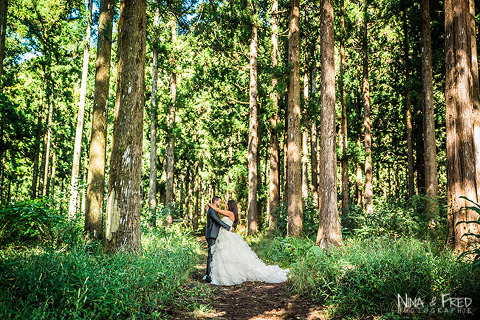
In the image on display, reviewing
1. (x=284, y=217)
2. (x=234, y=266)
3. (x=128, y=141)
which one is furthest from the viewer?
(x=284, y=217)

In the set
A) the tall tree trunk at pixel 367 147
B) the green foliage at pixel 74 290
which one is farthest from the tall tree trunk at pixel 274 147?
the green foliage at pixel 74 290

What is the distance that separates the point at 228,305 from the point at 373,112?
26663 millimetres

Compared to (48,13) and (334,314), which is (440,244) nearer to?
(334,314)

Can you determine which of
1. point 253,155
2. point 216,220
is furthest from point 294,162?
point 253,155

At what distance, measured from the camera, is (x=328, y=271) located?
6059mm

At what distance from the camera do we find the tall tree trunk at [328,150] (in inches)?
343

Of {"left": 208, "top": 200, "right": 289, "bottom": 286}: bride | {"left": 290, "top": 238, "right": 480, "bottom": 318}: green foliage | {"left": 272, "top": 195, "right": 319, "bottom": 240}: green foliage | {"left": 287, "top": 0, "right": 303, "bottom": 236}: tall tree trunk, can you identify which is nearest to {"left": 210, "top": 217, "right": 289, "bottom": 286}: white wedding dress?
{"left": 208, "top": 200, "right": 289, "bottom": 286}: bride

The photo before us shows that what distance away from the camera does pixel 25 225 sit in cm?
818

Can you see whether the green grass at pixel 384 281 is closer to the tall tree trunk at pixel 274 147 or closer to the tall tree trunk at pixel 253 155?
the tall tree trunk at pixel 253 155

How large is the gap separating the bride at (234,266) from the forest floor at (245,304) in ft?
1.45

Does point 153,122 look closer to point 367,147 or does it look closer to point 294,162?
point 294,162

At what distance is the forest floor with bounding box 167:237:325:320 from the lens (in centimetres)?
530

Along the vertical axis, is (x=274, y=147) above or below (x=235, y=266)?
above

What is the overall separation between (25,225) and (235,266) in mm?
5743
